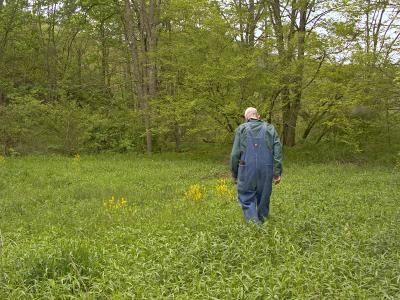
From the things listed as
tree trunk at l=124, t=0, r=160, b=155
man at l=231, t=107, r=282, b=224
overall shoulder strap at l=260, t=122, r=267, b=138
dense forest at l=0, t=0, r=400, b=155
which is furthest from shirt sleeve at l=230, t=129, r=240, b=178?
tree trunk at l=124, t=0, r=160, b=155

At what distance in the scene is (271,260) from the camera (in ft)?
16.4

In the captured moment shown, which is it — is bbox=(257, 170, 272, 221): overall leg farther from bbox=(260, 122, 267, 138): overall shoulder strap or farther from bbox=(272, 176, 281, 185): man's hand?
bbox=(260, 122, 267, 138): overall shoulder strap

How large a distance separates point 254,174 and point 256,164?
0.47 ft

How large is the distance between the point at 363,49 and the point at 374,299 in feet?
46.6

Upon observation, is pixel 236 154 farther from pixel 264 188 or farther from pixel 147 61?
pixel 147 61

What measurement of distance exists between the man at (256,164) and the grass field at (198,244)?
0.34 m

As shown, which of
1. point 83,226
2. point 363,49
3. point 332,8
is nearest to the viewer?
point 83,226

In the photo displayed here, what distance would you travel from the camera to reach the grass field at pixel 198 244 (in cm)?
415

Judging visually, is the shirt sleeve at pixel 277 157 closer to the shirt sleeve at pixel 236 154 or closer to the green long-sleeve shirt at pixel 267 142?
the green long-sleeve shirt at pixel 267 142

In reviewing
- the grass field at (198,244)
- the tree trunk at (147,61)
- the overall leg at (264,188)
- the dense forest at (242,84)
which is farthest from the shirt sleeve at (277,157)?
the tree trunk at (147,61)

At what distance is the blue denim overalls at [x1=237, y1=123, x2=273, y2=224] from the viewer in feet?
21.3

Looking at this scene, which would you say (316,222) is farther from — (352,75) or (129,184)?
(352,75)

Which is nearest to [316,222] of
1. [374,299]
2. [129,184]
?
[374,299]

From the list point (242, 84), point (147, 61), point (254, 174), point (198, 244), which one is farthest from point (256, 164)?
Answer: point (147, 61)
